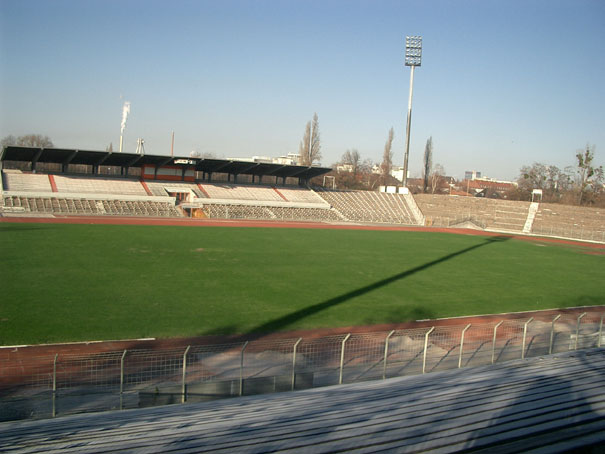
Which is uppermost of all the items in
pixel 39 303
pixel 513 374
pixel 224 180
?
pixel 224 180

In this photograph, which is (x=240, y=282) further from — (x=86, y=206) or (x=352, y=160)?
(x=352, y=160)

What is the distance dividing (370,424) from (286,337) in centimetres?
886

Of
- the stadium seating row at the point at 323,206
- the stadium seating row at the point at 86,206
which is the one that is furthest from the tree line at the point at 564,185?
the stadium seating row at the point at 86,206

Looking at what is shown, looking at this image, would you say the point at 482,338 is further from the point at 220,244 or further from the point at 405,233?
the point at 405,233

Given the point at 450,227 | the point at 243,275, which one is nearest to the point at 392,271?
the point at 243,275

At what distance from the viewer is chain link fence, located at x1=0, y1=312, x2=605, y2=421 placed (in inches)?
352

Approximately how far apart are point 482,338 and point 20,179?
48.0 metres

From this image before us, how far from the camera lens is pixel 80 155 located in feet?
163

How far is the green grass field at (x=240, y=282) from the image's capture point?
15062 millimetres

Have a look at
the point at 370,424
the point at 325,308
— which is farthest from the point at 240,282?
the point at 370,424

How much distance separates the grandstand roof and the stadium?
13.3 ft

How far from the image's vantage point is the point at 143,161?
5472 cm

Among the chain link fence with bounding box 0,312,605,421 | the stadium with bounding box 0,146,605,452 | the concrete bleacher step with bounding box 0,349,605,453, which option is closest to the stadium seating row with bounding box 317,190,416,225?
the stadium with bounding box 0,146,605,452

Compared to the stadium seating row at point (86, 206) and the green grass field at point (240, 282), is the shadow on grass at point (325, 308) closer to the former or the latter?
the green grass field at point (240, 282)
